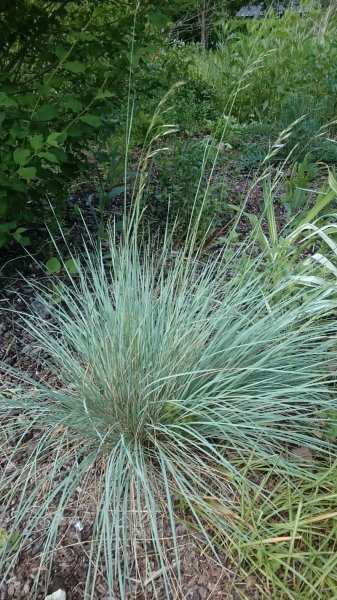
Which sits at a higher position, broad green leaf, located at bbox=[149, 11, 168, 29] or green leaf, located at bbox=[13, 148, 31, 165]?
Result: broad green leaf, located at bbox=[149, 11, 168, 29]

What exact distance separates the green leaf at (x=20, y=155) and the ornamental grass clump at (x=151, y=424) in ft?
1.75

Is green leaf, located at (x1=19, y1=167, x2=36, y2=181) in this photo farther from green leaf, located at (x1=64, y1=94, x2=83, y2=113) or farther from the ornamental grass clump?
the ornamental grass clump

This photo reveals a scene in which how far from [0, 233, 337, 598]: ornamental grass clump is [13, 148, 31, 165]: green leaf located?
0.53 m

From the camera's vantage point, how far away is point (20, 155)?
1934 mm

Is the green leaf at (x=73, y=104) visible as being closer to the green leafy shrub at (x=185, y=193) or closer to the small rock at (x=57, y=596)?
the green leafy shrub at (x=185, y=193)

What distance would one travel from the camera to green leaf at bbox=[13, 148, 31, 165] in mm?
1930

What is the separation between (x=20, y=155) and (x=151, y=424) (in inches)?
41.2

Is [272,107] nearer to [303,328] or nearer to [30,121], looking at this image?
[30,121]

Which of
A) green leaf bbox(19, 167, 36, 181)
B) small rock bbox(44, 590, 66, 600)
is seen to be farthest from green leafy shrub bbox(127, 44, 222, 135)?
small rock bbox(44, 590, 66, 600)

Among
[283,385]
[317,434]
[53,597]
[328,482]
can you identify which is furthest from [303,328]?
[53,597]

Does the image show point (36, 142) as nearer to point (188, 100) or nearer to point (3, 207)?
point (3, 207)

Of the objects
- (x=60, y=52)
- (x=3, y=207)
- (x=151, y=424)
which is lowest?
(x=151, y=424)

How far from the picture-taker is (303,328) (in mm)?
1693

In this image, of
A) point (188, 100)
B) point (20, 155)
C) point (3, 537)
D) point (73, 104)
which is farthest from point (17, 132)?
point (188, 100)
